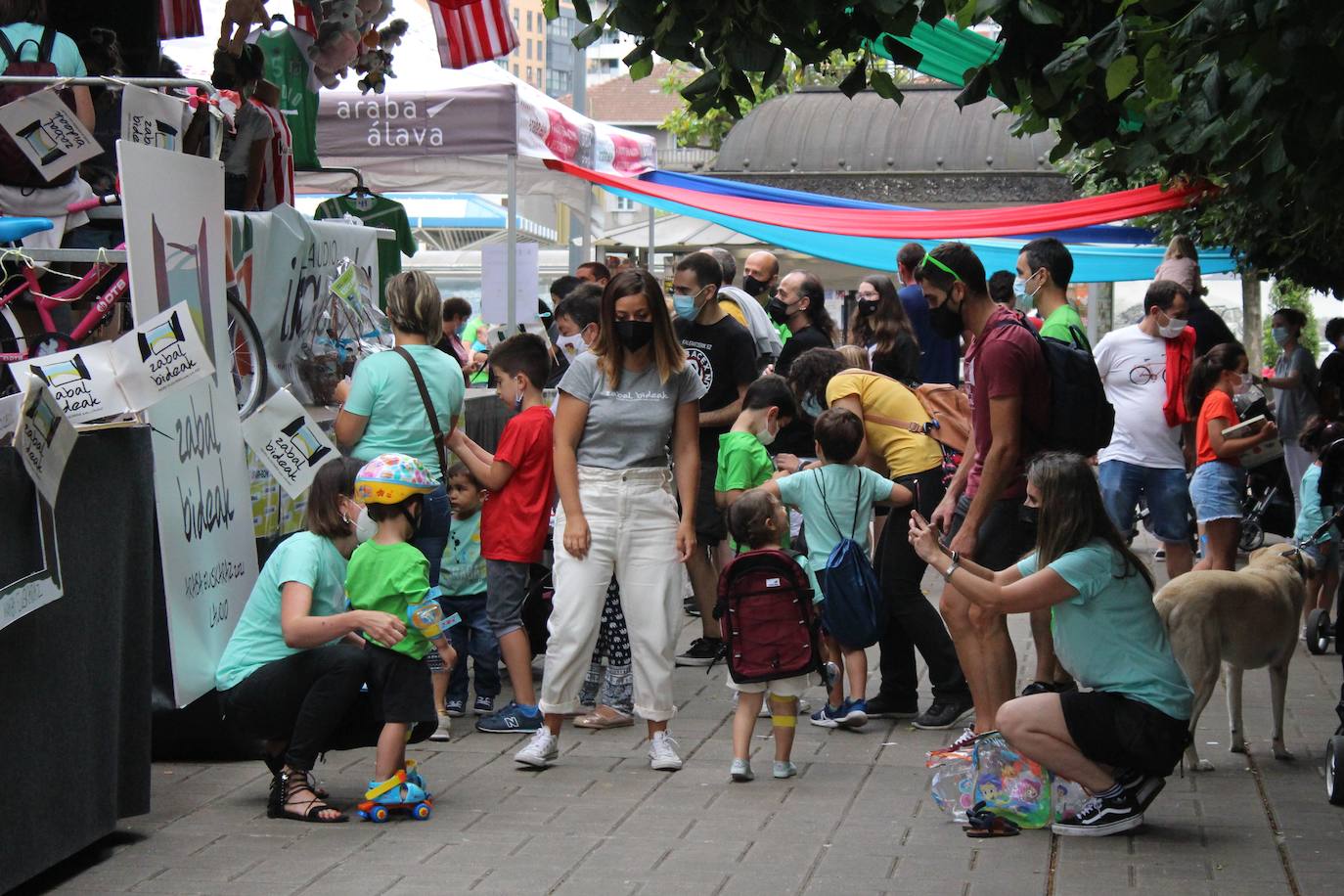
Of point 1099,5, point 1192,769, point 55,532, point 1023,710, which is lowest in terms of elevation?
point 1192,769

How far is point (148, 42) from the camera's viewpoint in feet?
25.9

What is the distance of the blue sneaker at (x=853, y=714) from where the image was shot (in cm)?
728

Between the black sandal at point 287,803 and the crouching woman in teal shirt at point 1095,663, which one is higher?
the crouching woman in teal shirt at point 1095,663

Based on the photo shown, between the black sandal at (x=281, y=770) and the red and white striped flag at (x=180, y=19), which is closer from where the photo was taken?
the black sandal at (x=281, y=770)

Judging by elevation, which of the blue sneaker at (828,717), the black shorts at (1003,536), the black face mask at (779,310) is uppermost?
the black face mask at (779,310)

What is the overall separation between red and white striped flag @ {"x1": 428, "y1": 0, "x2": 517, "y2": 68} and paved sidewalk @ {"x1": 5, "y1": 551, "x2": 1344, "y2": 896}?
19.8 feet

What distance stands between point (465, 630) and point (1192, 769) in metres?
3.25

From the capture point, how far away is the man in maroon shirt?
618cm

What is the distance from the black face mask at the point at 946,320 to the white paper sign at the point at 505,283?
610 cm

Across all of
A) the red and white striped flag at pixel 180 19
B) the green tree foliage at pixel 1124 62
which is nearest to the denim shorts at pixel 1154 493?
the green tree foliage at pixel 1124 62

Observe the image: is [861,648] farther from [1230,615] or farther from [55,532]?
[55,532]

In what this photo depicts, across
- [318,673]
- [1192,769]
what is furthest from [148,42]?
[1192,769]

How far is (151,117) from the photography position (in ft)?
20.4

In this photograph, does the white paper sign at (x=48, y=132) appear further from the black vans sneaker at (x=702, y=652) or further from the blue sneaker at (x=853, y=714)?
the black vans sneaker at (x=702, y=652)
